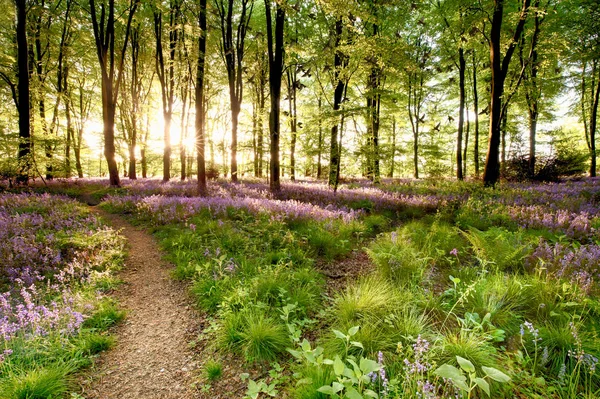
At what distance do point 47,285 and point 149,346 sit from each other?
261cm

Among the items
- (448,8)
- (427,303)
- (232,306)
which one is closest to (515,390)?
(427,303)

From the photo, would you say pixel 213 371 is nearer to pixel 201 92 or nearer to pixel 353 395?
pixel 353 395

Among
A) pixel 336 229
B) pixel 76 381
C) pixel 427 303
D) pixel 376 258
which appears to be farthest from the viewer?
pixel 336 229

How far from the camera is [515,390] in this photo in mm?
2268

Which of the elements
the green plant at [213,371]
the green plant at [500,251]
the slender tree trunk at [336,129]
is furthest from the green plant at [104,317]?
the slender tree trunk at [336,129]

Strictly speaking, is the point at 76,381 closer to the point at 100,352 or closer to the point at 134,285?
the point at 100,352

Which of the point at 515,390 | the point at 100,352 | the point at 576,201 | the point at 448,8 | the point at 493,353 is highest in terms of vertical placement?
the point at 448,8

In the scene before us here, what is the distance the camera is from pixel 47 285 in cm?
446

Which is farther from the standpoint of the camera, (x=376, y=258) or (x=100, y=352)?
(x=376, y=258)

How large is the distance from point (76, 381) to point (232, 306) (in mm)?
1739

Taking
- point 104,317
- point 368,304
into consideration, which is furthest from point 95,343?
point 368,304

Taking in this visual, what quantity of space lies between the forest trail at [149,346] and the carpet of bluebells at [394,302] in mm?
270

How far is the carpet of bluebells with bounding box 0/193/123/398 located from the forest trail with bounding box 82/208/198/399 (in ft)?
1.03

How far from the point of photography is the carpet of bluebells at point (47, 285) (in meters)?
2.73
